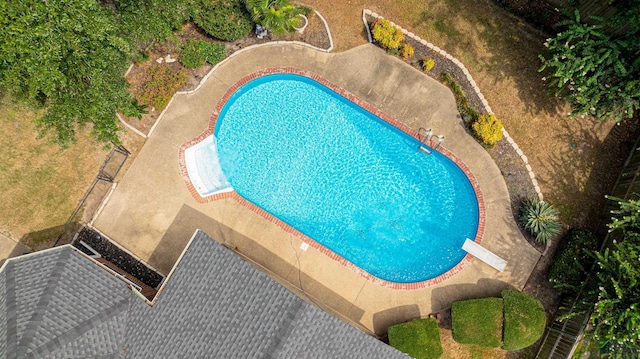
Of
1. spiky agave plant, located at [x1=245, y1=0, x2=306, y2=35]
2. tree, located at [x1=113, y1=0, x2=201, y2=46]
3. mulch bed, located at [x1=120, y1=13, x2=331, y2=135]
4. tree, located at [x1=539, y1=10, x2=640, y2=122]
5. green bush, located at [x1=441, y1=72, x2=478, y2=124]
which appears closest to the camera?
tree, located at [x1=113, y1=0, x2=201, y2=46]

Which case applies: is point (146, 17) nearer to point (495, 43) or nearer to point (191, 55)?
point (191, 55)

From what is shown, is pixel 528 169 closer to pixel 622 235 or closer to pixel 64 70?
pixel 622 235

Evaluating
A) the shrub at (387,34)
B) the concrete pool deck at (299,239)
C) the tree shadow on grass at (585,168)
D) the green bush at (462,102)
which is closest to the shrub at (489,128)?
the green bush at (462,102)

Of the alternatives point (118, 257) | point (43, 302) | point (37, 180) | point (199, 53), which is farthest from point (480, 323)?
point (37, 180)

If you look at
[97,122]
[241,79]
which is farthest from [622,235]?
[97,122]

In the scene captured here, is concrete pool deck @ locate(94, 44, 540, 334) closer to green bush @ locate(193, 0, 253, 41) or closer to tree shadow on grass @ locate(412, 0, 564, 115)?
green bush @ locate(193, 0, 253, 41)

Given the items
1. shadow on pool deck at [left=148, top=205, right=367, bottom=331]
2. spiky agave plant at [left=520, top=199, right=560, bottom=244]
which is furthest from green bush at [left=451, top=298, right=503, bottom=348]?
shadow on pool deck at [left=148, top=205, right=367, bottom=331]
